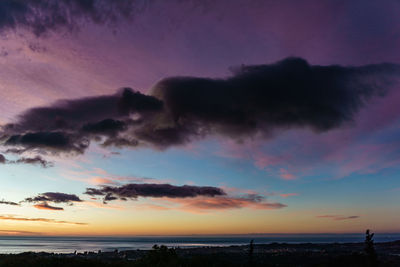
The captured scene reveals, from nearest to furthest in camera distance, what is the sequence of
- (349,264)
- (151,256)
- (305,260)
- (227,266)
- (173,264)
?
(173,264), (151,256), (227,266), (349,264), (305,260)

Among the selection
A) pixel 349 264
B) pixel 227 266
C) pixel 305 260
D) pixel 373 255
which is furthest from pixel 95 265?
pixel 305 260

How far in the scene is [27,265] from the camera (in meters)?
36.5

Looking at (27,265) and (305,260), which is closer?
(27,265)

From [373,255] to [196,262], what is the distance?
24.2 meters

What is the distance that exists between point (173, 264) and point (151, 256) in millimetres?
3733

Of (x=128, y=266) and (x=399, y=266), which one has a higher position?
(x=128, y=266)

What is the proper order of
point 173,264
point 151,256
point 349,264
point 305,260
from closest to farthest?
point 173,264
point 151,256
point 349,264
point 305,260

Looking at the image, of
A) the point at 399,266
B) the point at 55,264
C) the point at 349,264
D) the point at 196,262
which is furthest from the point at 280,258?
the point at 55,264

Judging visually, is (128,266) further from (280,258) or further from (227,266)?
(280,258)

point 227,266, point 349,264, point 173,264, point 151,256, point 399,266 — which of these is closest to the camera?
point 173,264

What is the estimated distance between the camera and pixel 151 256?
37156 mm

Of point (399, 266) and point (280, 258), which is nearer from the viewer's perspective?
point (399, 266)

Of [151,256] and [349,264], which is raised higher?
[151,256]

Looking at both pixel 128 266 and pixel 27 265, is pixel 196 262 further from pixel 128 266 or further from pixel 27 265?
pixel 27 265
